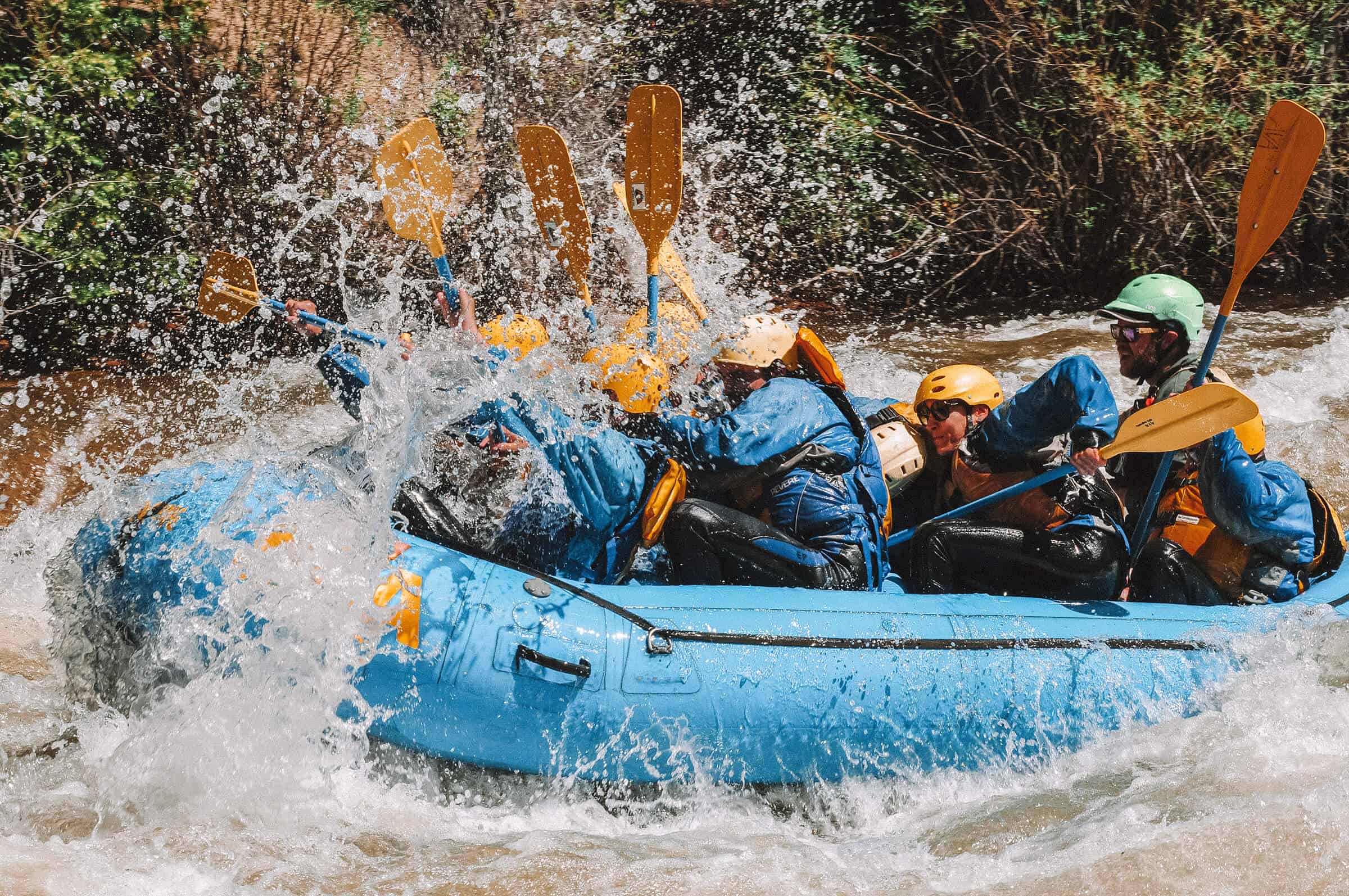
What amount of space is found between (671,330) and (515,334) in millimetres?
750

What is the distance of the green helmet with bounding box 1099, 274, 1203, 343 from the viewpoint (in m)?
3.89

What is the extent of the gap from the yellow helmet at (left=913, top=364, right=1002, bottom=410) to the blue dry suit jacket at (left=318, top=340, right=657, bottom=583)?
0.98 m

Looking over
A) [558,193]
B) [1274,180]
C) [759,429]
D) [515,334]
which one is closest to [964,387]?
[759,429]

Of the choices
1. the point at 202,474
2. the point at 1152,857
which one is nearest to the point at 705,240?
the point at 202,474

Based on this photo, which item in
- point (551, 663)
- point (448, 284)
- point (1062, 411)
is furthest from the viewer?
point (448, 284)

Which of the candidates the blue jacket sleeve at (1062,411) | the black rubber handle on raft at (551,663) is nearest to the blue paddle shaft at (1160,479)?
the blue jacket sleeve at (1062,411)

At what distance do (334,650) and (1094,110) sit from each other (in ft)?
19.8

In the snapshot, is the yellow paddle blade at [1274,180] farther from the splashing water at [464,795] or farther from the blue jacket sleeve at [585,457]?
the blue jacket sleeve at [585,457]

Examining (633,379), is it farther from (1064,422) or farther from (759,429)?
(1064,422)

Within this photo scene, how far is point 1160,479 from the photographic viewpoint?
3.61 m

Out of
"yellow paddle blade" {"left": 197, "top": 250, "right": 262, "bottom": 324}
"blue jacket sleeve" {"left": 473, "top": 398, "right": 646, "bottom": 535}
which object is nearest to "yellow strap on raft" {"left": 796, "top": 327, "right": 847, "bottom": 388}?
"blue jacket sleeve" {"left": 473, "top": 398, "right": 646, "bottom": 535}

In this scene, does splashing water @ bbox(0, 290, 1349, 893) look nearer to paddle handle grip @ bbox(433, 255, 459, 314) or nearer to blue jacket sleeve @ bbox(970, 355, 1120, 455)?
blue jacket sleeve @ bbox(970, 355, 1120, 455)

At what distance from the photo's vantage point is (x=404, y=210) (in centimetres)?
443

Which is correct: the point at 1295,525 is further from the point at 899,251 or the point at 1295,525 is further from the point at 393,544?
the point at 899,251
